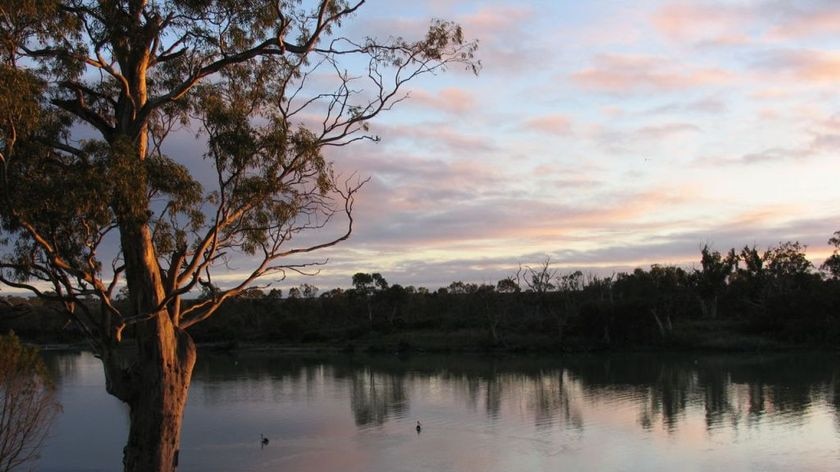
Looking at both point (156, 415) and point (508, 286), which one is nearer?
point (156, 415)

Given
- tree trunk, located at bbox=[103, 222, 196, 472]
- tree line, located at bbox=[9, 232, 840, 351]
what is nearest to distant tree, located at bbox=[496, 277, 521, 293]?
tree line, located at bbox=[9, 232, 840, 351]

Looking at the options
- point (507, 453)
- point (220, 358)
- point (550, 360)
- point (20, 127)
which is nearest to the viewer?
point (20, 127)

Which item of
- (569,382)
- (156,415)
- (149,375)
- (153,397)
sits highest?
(149,375)

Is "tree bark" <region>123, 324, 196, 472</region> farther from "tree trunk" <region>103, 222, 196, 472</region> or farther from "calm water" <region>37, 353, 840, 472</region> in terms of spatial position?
"calm water" <region>37, 353, 840, 472</region>

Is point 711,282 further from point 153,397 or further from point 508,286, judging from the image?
point 153,397

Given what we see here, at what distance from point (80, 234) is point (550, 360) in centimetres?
2957

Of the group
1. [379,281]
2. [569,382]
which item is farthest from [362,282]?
[569,382]

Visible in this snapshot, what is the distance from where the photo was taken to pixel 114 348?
245 inches

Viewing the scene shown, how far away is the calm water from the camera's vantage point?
549 inches

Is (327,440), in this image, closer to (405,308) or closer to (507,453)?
(507,453)

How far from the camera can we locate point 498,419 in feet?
61.5

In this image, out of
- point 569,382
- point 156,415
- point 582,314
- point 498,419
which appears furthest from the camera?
point 582,314

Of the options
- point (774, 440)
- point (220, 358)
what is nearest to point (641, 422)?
point (774, 440)

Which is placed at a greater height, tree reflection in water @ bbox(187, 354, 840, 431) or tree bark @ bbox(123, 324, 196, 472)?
tree bark @ bbox(123, 324, 196, 472)
